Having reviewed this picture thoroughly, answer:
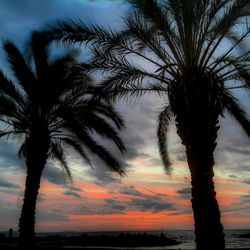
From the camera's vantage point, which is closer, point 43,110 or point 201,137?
point 201,137

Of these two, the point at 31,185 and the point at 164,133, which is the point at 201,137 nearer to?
the point at 164,133

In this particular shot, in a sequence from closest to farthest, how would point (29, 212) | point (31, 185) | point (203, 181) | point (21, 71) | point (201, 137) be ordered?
point (203, 181) < point (201, 137) < point (29, 212) < point (31, 185) < point (21, 71)

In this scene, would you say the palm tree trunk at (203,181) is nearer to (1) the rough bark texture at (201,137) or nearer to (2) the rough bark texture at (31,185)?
(1) the rough bark texture at (201,137)

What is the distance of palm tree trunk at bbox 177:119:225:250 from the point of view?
8.30m

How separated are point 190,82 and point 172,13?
2049 millimetres

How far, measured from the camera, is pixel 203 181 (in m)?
8.74

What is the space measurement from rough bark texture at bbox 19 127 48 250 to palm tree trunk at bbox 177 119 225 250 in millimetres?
6547

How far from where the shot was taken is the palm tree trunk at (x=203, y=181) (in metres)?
8.30

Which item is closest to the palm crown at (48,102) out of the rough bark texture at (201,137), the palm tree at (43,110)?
the palm tree at (43,110)

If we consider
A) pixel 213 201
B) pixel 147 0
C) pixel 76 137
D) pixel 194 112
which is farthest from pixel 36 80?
pixel 213 201

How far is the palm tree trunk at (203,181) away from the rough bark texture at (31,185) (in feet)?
21.5

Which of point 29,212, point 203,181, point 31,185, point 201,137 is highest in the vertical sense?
point 201,137

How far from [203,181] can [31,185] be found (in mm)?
7551

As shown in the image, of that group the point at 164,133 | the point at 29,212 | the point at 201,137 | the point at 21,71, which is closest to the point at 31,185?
the point at 29,212
